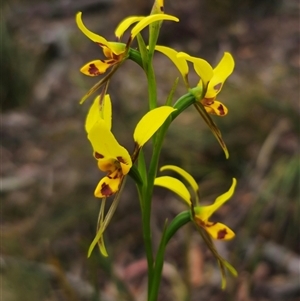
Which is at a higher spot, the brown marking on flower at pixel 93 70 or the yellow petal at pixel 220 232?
the brown marking on flower at pixel 93 70

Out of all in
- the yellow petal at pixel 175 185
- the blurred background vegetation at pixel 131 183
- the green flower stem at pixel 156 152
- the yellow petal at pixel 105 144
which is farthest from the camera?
the blurred background vegetation at pixel 131 183

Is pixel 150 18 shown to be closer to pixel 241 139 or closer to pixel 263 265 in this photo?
pixel 263 265

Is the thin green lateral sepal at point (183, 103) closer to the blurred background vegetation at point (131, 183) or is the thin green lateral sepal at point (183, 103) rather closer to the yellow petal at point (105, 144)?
the yellow petal at point (105, 144)

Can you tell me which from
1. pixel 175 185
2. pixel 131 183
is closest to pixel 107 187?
pixel 175 185

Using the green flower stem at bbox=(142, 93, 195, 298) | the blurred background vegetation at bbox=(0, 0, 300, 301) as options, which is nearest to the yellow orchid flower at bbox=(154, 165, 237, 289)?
the green flower stem at bbox=(142, 93, 195, 298)

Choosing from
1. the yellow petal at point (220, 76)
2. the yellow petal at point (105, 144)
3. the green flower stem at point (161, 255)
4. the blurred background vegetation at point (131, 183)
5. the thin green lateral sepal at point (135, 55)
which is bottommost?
the blurred background vegetation at point (131, 183)

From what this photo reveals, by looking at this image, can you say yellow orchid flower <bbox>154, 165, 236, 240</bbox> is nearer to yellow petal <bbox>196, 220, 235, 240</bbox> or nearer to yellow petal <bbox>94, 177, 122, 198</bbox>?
yellow petal <bbox>196, 220, 235, 240</bbox>

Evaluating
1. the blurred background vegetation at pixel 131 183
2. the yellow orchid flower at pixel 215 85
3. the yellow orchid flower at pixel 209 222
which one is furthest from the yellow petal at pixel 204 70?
the blurred background vegetation at pixel 131 183
